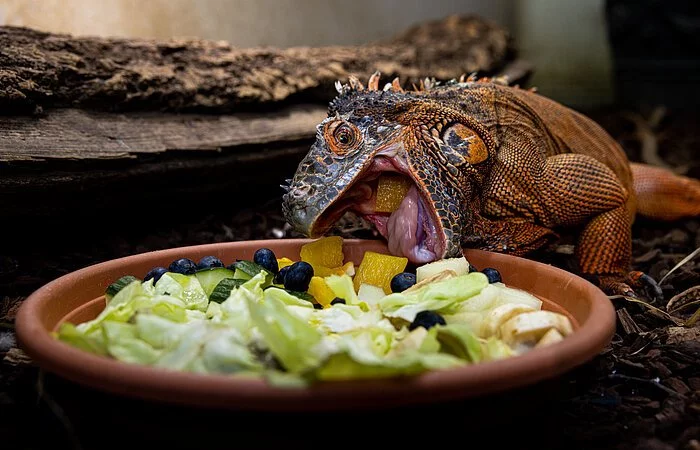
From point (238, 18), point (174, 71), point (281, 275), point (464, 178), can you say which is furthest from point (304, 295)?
point (238, 18)

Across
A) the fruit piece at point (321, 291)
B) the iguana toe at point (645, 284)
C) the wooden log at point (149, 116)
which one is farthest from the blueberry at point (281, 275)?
the iguana toe at point (645, 284)

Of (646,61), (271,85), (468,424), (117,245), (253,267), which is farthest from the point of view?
(646,61)

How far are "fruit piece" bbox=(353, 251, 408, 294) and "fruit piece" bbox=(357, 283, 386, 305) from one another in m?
0.10

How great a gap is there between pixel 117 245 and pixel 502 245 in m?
2.67

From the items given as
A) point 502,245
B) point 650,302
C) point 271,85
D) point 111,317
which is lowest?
point 650,302

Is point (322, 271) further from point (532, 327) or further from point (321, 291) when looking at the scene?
point (532, 327)

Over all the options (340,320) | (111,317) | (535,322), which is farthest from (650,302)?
(111,317)

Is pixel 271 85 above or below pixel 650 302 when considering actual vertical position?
above

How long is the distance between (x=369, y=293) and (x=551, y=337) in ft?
3.44

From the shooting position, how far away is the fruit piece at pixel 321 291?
3504 millimetres

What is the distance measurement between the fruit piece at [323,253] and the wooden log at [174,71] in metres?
1.84

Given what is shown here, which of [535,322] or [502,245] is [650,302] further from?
[535,322]

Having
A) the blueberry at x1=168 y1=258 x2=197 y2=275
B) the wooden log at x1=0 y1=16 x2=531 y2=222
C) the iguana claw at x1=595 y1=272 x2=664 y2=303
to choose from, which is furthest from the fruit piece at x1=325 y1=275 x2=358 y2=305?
the wooden log at x1=0 y1=16 x2=531 y2=222

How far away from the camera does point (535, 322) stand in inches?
109
